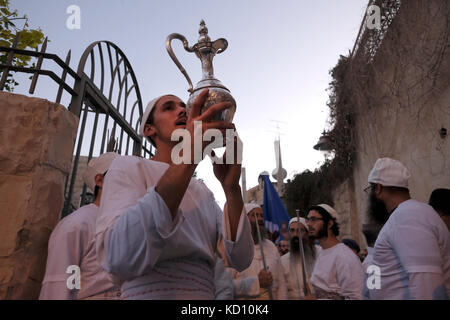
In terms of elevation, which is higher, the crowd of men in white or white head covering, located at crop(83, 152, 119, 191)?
white head covering, located at crop(83, 152, 119, 191)

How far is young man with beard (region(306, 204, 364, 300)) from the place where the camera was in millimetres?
3388

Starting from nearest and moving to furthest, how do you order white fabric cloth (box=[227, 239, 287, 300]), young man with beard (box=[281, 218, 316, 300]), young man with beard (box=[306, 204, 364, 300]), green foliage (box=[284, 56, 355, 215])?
1. young man with beard (box=[306, 204, 364, 300])
2. white fabric cloth (box=[227, 239, 287, 300])
3. young man with beard (box=[281, 218, 316, 300])
4. green foliage (box=[284, 56, 355, 215])

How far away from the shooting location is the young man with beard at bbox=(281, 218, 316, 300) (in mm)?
4789

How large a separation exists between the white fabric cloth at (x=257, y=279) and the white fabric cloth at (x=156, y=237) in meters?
2.65

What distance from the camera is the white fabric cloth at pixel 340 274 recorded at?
3377 millimetres

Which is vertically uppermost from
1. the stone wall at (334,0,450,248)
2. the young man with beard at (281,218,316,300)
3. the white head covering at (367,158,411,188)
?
the stone wall at (334,0,450,248)

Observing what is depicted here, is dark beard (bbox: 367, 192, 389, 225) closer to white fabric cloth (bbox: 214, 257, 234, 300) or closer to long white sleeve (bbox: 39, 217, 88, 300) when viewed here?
white fabric cloth (bbox: 214, 257, 234, 300)

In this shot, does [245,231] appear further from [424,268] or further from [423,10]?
[423,10]

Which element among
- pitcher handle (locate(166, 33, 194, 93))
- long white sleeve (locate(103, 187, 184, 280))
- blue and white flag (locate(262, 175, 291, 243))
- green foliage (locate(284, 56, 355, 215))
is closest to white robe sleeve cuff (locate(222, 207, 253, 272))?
long white sleeve (locate(103, 187, 184, 280))

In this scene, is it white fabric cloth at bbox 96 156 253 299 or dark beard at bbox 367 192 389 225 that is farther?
dark beard at bbox 367 192 389 225

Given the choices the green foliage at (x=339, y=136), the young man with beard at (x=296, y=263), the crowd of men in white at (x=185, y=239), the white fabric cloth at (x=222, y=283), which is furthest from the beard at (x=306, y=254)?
the green foliage at (x=339, y=136)

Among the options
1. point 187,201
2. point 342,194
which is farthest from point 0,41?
point 342,194

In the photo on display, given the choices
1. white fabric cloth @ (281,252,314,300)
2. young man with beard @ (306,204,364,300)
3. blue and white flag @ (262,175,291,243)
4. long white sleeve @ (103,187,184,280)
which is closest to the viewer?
long white sleeve @ (103,187,184,280)

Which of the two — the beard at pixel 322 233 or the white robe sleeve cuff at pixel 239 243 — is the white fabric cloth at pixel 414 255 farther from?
the beard at pixel 322 233
